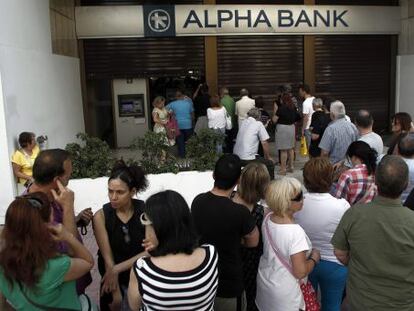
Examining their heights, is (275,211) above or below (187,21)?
below

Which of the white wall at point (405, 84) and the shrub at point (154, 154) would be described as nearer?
the shrub at point (154, 154)

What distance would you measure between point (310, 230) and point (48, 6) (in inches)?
325

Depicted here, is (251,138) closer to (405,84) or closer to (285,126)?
(285,126)

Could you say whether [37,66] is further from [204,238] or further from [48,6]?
[204,238]

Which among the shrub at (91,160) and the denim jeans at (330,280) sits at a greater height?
the shrub at (91,160)

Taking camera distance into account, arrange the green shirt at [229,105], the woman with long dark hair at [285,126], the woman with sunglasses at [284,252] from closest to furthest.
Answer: the woman with sunglasses at [284,252] → the woman with long dark hair at [285,126] → the green shirt at [229,105]

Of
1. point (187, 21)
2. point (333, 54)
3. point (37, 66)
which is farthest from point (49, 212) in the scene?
point (333, 54)

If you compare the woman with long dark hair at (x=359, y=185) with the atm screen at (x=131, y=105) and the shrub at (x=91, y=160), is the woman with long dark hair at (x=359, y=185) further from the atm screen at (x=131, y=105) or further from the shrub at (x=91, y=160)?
the atm screen at (x=131, y=105)

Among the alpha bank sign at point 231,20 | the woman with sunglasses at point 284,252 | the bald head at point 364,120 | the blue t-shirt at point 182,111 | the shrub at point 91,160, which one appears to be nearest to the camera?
the woman with sunglasses at point 284,252

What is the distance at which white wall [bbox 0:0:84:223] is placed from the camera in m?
7.05

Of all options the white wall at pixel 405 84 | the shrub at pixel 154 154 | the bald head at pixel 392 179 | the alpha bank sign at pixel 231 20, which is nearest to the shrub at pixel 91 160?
the shrub at pixel 154 154

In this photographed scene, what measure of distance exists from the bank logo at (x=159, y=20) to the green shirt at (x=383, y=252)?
10.7 meters

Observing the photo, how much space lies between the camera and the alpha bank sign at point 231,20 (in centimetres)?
1252

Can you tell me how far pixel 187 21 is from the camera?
1282 centimetres
